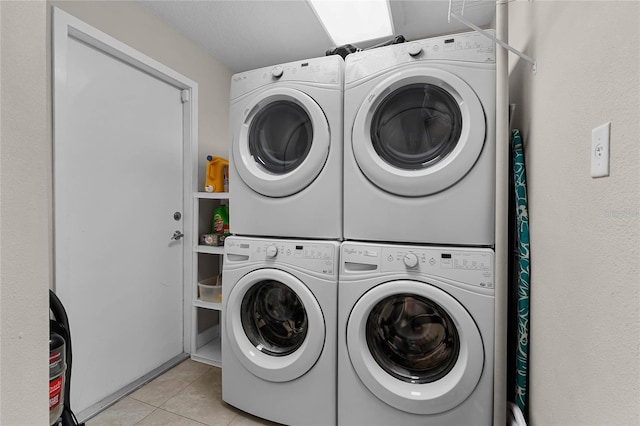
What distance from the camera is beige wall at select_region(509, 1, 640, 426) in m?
0.55

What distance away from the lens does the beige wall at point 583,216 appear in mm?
550

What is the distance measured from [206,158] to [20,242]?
1.92 meters

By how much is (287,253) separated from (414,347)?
2.27ft

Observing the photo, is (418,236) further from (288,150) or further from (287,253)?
(288,150)

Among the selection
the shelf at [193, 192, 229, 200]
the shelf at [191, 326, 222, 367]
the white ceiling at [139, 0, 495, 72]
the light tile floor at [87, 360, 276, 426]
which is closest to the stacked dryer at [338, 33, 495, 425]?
the light tile floor at [87, 360, 276, 426]

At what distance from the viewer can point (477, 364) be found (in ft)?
3.73

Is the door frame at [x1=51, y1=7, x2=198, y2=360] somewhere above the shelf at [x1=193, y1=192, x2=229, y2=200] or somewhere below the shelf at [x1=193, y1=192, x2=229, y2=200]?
above

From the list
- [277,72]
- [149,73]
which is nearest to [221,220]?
[149,73]

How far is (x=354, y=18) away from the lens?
1.72 m

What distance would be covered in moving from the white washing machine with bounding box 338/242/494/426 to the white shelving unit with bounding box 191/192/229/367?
108 cm

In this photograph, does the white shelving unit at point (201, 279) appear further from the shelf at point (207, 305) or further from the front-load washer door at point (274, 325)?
the front-load washer door at point (274, 325)

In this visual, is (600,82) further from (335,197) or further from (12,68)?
(12,68)

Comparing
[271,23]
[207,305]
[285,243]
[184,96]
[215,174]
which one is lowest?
[207,305]

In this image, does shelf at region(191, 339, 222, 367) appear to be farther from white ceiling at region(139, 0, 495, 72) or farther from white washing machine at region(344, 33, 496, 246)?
white ceiling at region(139, 0, 495, 72)
